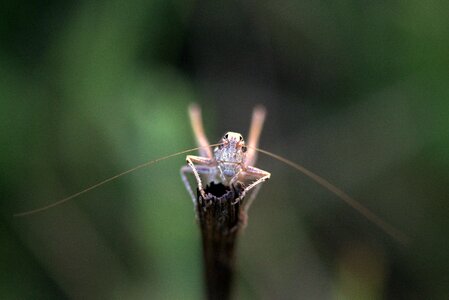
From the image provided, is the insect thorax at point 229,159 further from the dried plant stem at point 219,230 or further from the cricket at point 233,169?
the dried plant stem at point 219,230

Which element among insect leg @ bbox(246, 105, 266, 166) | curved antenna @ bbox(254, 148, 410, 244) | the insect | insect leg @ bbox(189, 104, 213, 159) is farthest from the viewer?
insect leg @ bbox(246, 105, 266, 166)

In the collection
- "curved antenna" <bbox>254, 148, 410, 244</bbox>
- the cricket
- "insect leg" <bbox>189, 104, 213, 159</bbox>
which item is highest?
"insect leg" <bbox>189, 104, 213, 159</bbox>

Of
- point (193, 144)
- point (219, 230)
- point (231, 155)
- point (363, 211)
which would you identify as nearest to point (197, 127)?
point (193, 144)

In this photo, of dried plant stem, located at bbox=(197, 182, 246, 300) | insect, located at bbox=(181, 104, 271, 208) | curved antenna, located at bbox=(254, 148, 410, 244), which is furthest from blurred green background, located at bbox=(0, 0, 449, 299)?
dried plant stem, located at bbox=(197, 182, 246, 300)

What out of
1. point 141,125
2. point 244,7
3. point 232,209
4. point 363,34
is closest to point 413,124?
point 363,34

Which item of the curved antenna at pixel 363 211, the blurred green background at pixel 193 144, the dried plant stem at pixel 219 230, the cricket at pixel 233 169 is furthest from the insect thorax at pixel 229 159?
the curved antenna at pixel 363 211

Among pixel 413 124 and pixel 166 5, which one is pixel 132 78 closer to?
pixel 166 5

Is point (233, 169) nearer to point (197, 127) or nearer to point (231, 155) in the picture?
point (231, 155)

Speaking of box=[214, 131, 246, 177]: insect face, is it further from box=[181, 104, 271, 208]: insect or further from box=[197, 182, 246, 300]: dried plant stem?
box=[197, 182, 246, 300]: dried plant stem
